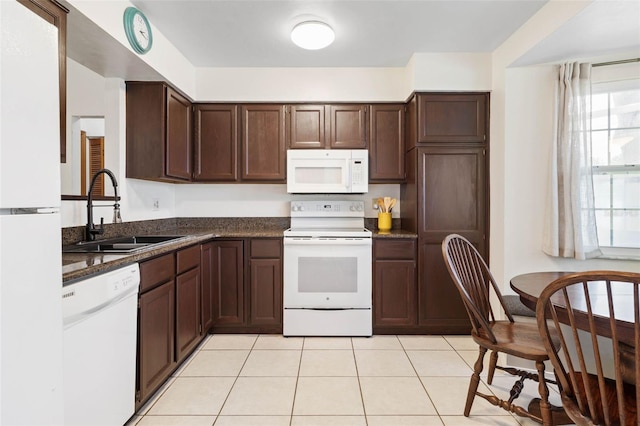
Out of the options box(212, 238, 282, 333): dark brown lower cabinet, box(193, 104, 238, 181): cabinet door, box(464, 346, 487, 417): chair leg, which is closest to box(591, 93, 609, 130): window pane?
box(464, 346, 487, 417): chair leg

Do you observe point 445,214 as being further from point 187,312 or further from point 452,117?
point 187,312

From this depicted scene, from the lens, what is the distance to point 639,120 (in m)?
2.53

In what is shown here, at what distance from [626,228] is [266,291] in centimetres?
286

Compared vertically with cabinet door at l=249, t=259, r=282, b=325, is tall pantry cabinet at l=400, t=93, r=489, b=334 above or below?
above

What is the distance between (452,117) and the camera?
9.83 ft

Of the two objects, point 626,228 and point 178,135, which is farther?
point 178,135

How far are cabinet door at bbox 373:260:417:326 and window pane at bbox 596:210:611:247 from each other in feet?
4.62

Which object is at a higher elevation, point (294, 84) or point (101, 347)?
point (294, 84)

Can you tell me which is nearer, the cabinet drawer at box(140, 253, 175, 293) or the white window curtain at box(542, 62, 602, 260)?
the cabinet drawer at box(140, 253, 175, 293)

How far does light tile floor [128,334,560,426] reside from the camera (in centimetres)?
185

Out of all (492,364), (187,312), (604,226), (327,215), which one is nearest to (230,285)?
(187,312)

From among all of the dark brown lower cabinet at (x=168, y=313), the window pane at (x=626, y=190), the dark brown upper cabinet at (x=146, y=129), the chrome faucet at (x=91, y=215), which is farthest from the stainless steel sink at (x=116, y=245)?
the window pane at (x=626, y=190)

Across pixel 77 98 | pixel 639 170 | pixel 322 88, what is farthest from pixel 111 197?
pixel 639 170

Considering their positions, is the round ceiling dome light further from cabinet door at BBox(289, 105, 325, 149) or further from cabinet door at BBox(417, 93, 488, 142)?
cabinet door at BBox(417, 93, 488, 142)
